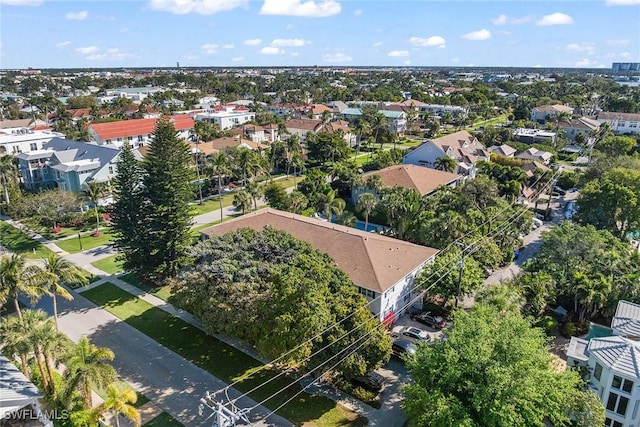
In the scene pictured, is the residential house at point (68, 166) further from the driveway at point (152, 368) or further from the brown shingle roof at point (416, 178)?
the brown shingle roof at point (416, 178)

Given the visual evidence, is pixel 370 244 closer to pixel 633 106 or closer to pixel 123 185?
pixel 123 185

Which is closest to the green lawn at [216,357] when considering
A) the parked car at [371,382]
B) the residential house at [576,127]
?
the parked car at [371,382]

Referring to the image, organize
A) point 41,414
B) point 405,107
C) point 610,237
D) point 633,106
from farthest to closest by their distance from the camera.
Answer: point 405,107, point 633,106, point 610,237, point 41,414

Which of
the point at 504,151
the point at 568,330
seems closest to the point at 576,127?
the point at 504,151

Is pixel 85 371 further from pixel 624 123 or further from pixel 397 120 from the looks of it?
pixel 624 123

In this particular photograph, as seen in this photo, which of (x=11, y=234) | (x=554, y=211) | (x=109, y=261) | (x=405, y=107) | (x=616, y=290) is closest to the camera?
(x=616, y=290)

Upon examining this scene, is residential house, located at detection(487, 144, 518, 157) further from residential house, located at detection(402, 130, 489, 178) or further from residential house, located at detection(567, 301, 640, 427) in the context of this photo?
residential house, located at detection(567, 301, 640, 427)

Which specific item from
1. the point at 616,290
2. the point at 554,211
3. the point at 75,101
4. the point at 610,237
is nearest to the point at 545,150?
the point at 554,211
